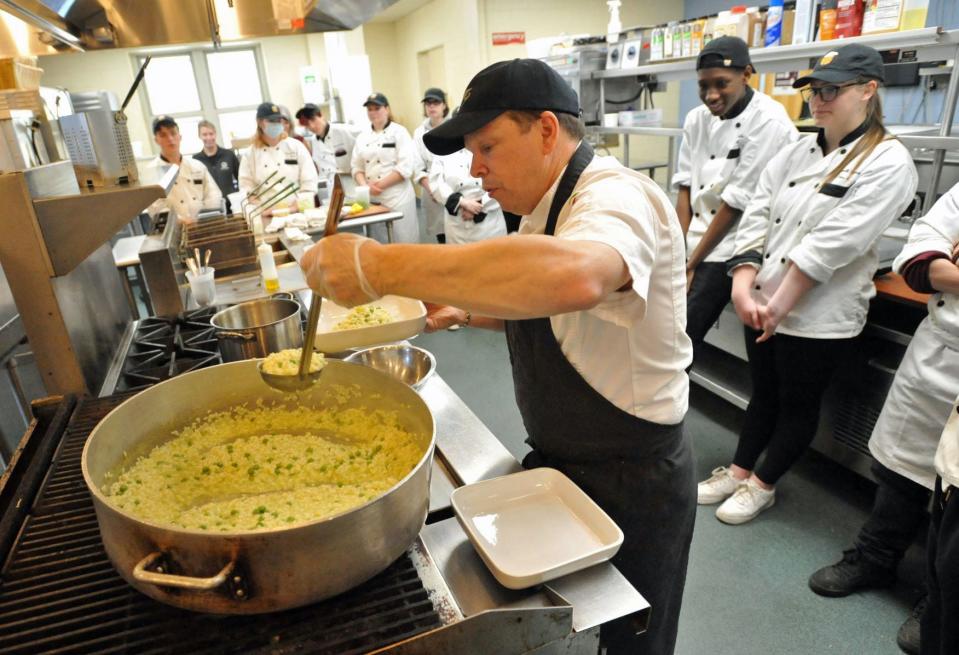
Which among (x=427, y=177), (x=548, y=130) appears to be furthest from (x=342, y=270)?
(x=427, y=177)

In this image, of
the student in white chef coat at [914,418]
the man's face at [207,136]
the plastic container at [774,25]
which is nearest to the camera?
the student in white chef coat at [914,418]

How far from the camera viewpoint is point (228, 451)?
3.75ft

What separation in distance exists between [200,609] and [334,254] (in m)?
0.51

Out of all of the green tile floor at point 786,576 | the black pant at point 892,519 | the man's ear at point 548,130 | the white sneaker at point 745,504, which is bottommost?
the green tile floor at point 786,576

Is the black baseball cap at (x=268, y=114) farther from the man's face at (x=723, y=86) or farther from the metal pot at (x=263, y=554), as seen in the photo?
the metal pot at (x=263, y=554)

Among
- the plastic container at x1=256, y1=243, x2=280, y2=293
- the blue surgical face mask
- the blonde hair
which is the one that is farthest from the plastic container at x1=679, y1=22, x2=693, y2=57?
the blue surgical face mask

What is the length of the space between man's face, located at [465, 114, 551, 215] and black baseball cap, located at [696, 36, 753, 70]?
1873mm

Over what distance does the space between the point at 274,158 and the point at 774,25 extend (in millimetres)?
3864

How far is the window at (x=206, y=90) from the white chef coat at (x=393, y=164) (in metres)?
4.51

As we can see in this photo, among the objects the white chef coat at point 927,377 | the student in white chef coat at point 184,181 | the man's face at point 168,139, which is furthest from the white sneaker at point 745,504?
the man's face at point 168,139

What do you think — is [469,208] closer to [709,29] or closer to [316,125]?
[709,29]

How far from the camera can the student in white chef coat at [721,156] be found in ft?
8.41

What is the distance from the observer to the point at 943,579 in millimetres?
1272

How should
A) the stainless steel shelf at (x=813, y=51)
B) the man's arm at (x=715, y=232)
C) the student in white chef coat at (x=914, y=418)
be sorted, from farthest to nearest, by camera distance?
the man's arm at (x=715, y=232), the stainless steel shelf at (x=813, y=51), the student in white chef coat at (x=914, y=418)
